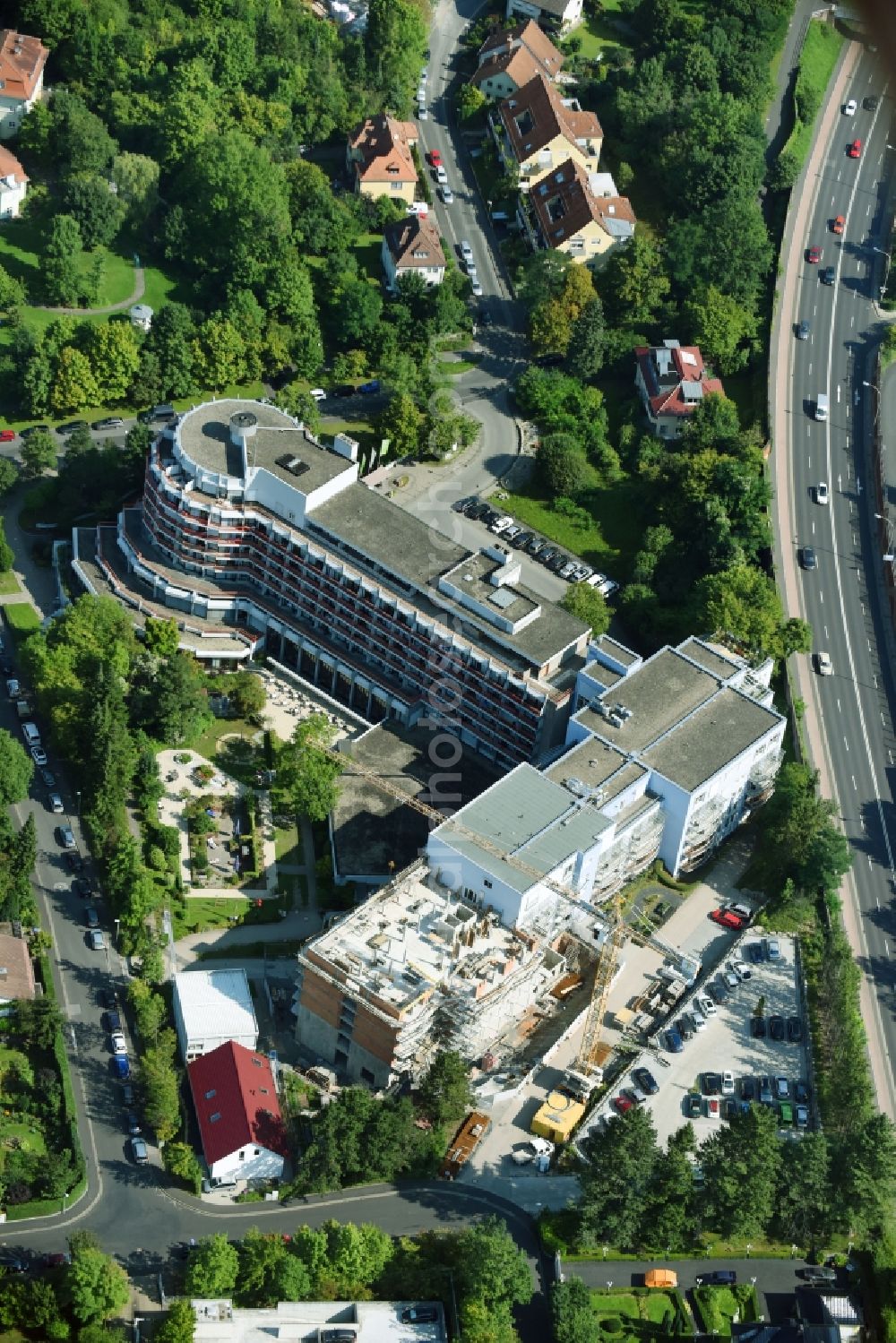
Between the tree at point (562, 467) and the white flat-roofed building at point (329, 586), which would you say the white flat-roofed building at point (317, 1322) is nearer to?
the white flat-roofed building at point (329, 586)

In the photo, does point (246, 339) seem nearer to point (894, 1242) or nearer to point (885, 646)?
point (885, 646)

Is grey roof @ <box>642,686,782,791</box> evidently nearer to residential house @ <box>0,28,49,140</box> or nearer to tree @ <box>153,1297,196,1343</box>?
tree @ <box>153,1297,196,1343</box>

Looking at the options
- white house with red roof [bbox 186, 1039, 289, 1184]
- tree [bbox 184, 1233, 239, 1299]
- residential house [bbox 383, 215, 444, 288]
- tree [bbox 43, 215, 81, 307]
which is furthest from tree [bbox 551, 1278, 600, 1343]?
tree [bbox 43, 215, 81, 307]

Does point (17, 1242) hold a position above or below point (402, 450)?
below

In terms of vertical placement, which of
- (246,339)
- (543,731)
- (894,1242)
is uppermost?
(246,339)

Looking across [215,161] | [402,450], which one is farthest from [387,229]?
[402,450]

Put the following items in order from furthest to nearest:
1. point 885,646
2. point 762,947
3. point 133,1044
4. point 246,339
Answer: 1. point 246,339
2. point 885,646
3. point 762,947
4. point 133,1044
